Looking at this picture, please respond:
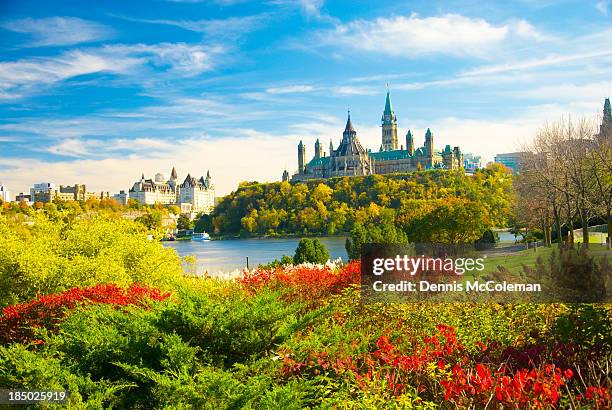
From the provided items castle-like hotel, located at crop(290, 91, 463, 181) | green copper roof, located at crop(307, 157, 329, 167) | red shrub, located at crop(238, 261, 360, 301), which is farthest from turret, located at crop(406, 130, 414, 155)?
red shrub, located at crop(238, 261, 360, 301)

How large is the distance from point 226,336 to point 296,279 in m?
5.59

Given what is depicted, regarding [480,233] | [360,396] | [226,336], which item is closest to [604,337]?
[360,396]

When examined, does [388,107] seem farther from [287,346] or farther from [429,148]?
[287,346]

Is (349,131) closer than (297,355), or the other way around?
(297,355)

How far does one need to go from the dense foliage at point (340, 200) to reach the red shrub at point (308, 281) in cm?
4942

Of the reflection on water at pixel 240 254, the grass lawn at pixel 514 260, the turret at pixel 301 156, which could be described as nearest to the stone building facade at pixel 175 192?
the turret at pixel 301 156

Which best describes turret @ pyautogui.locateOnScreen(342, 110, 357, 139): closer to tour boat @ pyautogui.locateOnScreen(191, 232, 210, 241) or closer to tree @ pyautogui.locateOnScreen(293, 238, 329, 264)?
tour boat @ pyautogui.locateOnScreen(191, 232, 210, 241)

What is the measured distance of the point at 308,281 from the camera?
1039 cm

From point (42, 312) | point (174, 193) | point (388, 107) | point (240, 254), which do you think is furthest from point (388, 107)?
point (42, 312)

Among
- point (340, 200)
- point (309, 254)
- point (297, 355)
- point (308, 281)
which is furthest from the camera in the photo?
point (340, 200)

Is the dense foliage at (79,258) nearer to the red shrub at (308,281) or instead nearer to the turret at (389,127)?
the red shrub at (308,281)

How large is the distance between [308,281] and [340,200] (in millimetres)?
77491

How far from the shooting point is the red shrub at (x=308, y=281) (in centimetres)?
976

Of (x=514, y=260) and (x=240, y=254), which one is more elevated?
(x=514, y=260)
